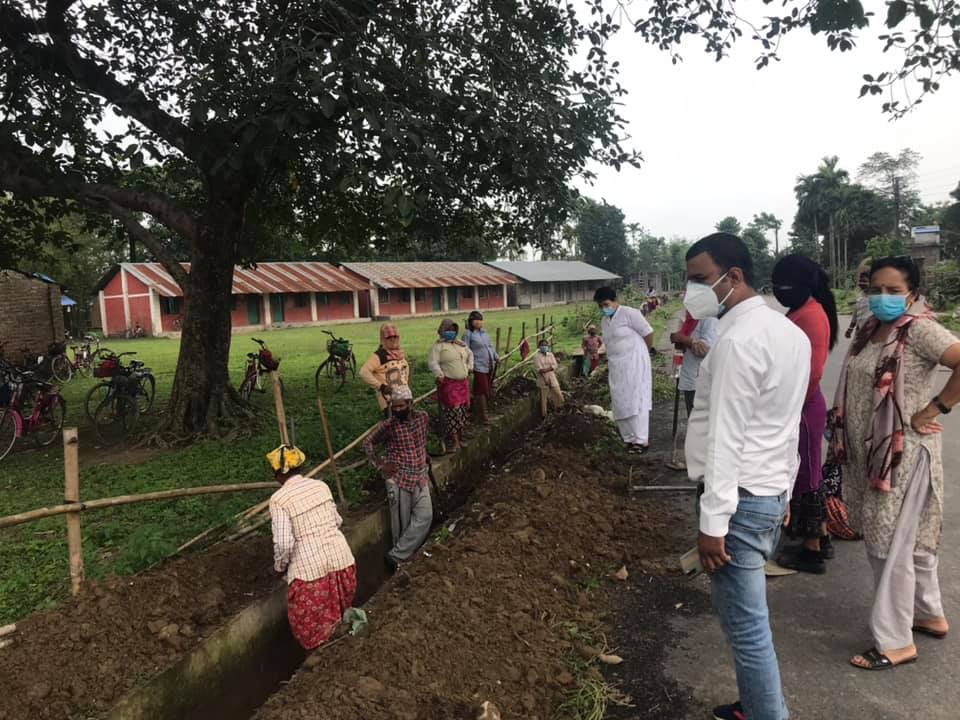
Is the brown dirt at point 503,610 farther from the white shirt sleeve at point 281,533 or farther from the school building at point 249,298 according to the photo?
the school building at point 249,298

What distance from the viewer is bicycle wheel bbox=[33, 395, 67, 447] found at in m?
8.51

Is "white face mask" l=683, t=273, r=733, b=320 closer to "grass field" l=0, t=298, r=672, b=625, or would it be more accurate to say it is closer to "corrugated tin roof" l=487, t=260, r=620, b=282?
"grass field" l=0, t=298, r=672, b=625

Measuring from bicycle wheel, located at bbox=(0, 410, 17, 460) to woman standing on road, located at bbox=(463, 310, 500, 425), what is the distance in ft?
18.9

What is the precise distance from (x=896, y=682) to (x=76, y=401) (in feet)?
42.5

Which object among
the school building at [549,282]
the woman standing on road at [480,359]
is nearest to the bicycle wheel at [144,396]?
the woman standing on road at [480,359]

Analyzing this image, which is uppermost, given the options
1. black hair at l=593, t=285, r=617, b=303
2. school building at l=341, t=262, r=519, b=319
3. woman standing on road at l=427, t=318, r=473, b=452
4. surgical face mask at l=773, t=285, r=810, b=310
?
school building at l=341, t=262, r=519, b=319

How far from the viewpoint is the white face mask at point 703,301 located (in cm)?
232

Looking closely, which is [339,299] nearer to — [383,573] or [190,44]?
[190,44]

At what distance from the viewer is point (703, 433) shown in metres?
2.24

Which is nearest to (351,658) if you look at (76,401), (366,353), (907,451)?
(907,451)

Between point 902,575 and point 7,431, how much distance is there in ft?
30.4

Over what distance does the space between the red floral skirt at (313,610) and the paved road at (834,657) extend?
1.99 m

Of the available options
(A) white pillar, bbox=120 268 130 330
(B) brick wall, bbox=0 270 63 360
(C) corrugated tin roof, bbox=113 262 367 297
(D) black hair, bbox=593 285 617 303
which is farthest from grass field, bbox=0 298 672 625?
(A) white pillar, bbox=120 268 130 330

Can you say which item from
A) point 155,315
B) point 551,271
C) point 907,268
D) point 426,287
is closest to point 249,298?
point 155,315
